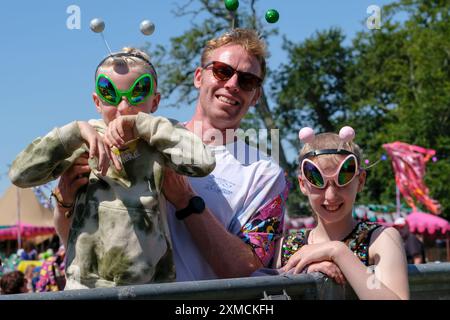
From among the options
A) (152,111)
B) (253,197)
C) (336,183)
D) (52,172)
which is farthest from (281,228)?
(52,172)

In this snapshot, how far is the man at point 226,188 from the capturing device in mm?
2795

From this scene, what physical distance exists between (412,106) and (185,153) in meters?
34.2

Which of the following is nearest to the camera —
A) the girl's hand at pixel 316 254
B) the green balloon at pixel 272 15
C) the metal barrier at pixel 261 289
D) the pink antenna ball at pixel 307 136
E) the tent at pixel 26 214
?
the metal barrier at pixel 261 289

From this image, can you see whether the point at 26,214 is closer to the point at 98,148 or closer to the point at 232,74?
the point at 232,74

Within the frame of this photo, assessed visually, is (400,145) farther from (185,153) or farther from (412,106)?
(185,153)

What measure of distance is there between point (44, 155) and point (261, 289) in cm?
88

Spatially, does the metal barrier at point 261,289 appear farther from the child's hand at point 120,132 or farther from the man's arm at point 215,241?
the child's hand at point 120,132

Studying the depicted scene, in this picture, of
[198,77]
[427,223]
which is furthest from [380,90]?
[198,77]

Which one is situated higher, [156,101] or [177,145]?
[156,101]

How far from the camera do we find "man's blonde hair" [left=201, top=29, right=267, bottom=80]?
10.7ft

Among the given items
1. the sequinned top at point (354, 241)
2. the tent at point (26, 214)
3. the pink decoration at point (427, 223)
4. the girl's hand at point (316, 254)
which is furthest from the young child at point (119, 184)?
the tent at point (26, 214)

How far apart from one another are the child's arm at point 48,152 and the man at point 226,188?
0.13 m

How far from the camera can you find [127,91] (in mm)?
2719

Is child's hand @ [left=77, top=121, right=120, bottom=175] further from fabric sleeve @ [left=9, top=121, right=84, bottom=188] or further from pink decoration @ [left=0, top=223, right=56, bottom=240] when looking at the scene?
pink decoration @ [left=0, top=223, right=56, bottom=240]
